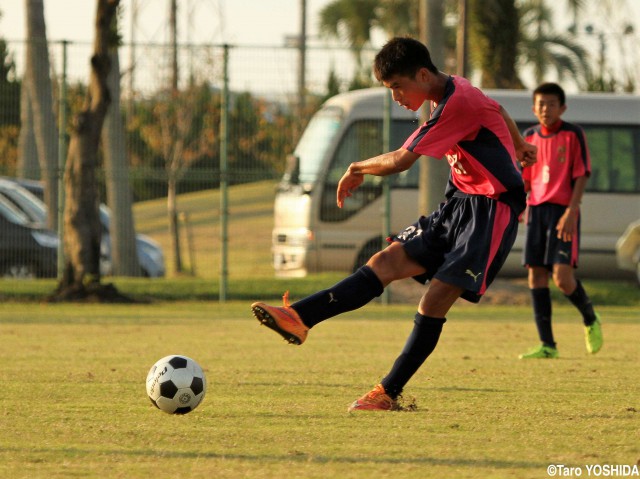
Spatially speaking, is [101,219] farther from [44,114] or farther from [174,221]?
[44,114]

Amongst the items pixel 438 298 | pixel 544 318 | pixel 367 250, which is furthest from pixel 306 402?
pixel 367 250

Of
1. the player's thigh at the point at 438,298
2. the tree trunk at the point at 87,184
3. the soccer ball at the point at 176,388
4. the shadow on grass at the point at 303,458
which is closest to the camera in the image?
the shadow on grass at the point at 303,458

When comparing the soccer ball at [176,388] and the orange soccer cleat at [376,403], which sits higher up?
the soccer ball at [176,388]

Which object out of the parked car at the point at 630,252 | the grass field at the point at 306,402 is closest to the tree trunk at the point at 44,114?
the grass field at the point at 306,402

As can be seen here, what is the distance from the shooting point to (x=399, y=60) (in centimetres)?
653

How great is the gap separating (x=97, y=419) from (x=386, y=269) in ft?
5.51

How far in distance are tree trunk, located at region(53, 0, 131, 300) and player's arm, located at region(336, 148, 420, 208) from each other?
1127 centimetres

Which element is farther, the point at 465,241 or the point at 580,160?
the point at 580,160

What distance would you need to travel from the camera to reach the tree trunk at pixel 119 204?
20484 mm

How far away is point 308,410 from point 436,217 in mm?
1239

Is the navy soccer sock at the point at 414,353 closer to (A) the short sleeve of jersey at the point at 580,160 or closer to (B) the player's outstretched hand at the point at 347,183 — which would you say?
(B) the player's outstretched hand at the point at 347,183

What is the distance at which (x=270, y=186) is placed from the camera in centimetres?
2036

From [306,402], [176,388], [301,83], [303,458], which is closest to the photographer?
[303,458]

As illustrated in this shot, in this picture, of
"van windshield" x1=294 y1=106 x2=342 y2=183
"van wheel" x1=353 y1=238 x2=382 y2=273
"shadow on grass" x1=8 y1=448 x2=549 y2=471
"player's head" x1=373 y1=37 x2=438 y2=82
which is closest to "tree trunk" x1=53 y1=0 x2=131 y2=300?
"van windshield" x1=294 y1=106 x2=342 y2=183
